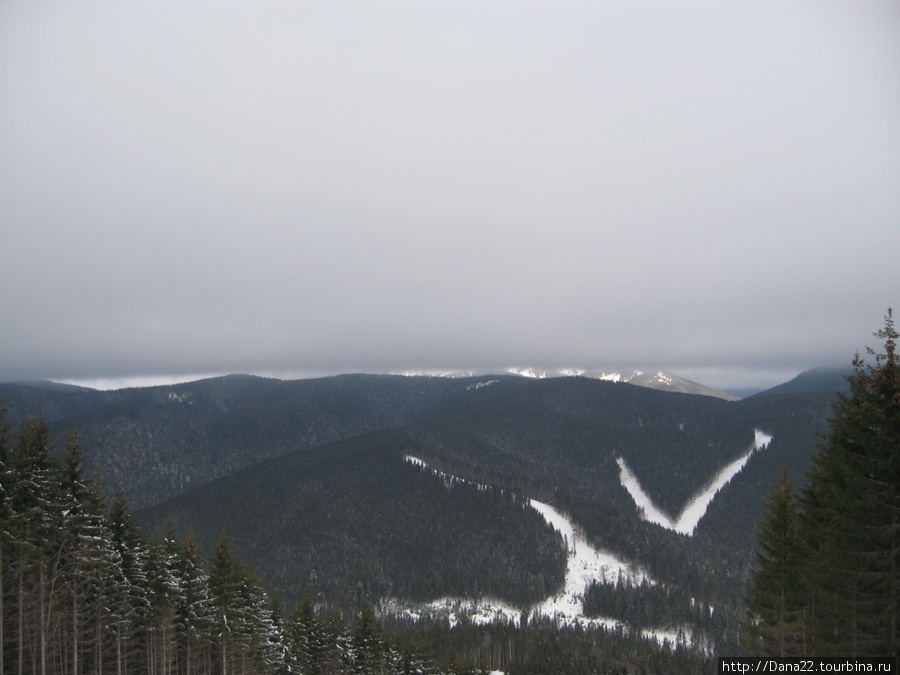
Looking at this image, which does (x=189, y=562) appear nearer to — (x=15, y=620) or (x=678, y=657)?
(x=15, y=620)

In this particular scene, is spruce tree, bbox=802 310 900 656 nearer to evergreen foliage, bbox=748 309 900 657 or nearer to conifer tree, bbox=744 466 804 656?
evergreen foliage, bbox=748 309 900 657

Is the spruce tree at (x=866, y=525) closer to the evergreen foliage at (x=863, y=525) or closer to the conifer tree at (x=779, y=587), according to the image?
the evergreen foliage at (x=863, y=525)

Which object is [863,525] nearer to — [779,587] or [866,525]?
[866,525]

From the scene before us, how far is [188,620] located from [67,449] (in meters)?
14.2

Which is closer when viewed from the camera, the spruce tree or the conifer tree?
the spruce tree

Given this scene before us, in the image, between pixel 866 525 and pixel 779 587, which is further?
pixel 779 587

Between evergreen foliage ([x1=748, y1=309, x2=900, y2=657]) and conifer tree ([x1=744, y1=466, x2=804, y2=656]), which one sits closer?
evergreen foliage ([x1=748, y1=309, x2=900, y2=657])

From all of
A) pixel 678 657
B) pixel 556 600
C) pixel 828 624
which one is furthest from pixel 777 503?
pixel 556 600

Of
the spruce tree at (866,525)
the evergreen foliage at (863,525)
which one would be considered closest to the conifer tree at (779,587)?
the evergreen foliage at (863,525)

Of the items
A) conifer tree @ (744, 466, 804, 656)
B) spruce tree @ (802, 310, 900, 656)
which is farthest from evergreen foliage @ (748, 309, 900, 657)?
conifer tree @ (744, 466, 804, 656)

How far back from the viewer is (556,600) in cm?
19625

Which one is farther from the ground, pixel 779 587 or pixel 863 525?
pixel 863 525

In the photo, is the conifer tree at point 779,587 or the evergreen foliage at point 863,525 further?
the conifer tree at point 779,587

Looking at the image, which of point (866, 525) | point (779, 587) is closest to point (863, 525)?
point (866, 525)
